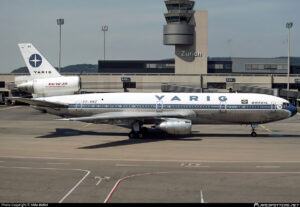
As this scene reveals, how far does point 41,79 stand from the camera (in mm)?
42469

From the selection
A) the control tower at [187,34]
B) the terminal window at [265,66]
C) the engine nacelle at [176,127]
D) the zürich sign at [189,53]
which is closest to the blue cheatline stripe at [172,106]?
the engine nacelle at [176,127]

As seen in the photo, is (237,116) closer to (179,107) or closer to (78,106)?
(179,107)

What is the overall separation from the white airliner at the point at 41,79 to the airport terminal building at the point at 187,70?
36.1 metres

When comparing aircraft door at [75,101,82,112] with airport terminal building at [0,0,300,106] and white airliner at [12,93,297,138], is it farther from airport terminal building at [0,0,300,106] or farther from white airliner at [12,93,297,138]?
airport terminal building at [0,0,300,106]

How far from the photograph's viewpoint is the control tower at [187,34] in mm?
106125

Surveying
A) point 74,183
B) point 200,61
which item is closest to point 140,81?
point 200,61

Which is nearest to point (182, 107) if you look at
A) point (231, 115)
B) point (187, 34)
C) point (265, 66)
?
point (231, 115)

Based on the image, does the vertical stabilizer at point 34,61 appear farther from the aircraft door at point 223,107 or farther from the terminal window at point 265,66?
the terminal window at point 265,66

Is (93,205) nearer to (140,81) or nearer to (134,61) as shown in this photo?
(140,81)

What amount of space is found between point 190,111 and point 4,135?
800 inches

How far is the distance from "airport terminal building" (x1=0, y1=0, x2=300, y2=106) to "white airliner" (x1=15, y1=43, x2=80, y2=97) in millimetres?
36143

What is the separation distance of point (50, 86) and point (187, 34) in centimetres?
7126

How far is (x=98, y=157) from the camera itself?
2962 centimetres

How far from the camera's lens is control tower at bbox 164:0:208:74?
10612 cm
